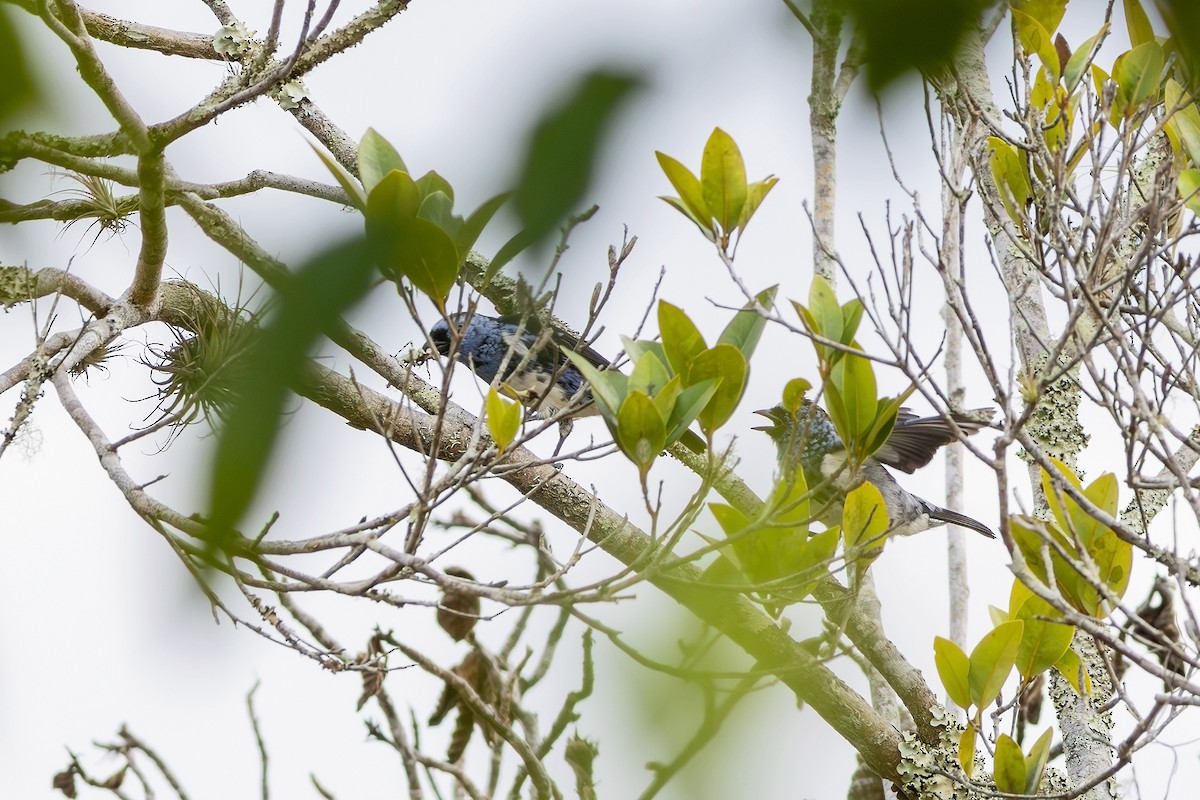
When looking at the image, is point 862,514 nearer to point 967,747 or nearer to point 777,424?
point 967,747

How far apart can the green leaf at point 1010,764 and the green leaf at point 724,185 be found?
1.39 meters

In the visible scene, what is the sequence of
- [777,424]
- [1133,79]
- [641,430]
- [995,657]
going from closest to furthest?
1. [641,430]
2. [1133,79]
3. [995,657]
4. [777,424]

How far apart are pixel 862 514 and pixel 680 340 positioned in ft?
2.78

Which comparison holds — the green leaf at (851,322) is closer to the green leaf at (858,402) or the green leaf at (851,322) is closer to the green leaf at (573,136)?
the green leaf at (858,402)

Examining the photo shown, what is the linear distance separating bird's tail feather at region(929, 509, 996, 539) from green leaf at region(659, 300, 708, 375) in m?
3.38

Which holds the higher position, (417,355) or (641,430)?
(417,355)

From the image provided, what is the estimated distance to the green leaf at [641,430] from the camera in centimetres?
173

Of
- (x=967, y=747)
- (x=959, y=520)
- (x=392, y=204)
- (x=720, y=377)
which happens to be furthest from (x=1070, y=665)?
(x=392, y=204)

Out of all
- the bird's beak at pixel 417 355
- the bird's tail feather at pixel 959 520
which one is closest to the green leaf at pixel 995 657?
the bird's beak at pixel 417 355

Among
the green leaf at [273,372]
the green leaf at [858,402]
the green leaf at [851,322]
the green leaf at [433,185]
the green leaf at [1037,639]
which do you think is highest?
the green leaf at [851,322]

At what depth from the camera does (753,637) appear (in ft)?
5.69

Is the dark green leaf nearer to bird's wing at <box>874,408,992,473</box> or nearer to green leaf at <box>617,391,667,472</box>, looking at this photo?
green leaf at <box>617,391,667,472</box>

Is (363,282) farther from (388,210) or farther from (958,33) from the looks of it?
(958,33)

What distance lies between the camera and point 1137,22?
0.73m
